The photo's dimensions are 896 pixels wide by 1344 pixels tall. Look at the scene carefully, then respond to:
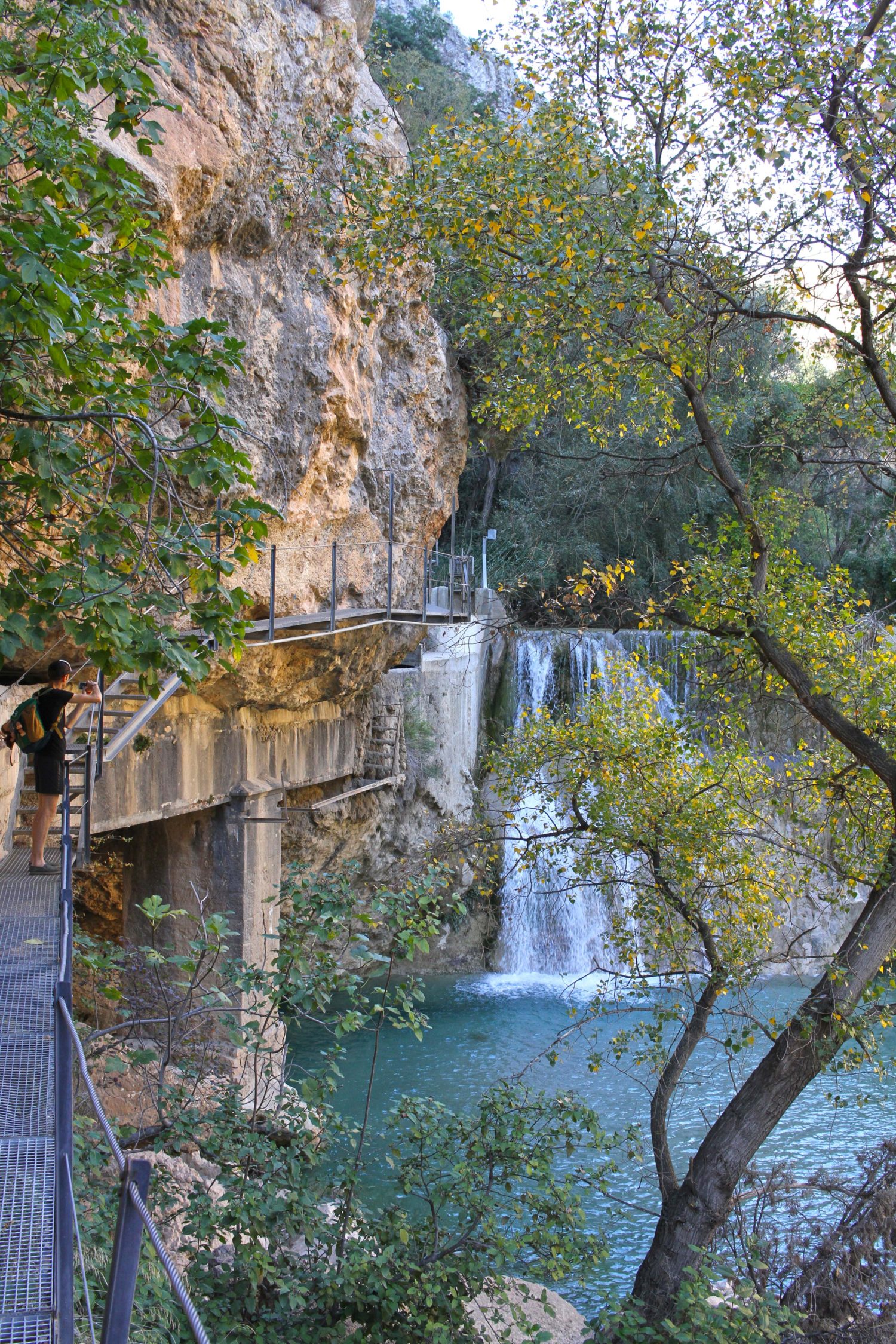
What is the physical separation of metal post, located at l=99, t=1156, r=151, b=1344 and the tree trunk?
563 cm

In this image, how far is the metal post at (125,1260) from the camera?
1954mm

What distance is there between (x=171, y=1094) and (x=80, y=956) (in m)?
0.96

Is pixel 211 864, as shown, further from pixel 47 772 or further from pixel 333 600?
pixel 47 772

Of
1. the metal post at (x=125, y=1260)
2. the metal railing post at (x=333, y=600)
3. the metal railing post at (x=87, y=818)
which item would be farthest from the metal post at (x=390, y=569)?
the metal post at (x=125, y=1260)

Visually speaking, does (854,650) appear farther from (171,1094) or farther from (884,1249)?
(171,1094)

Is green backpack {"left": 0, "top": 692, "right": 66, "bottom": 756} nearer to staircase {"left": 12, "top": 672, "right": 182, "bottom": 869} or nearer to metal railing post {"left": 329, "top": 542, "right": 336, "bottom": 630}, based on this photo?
staircase {"left": 12, "top": 672, "right": 182, "bottom": 869}

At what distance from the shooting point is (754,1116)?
6.84m

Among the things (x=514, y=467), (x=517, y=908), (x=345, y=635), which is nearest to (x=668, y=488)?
(x=514, y=467)

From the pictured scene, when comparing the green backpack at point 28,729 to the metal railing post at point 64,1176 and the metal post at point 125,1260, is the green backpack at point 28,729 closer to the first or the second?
the metal railing post at point 64,1176

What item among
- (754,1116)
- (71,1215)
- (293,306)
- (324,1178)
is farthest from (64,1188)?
(293,306)

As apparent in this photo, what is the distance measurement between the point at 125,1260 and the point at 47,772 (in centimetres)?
518

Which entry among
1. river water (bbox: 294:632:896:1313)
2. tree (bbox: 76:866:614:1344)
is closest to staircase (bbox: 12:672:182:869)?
tree (bbox: 76:866:614:1344)

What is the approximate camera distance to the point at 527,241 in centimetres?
725

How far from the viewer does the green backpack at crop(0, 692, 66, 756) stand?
6520 mm
